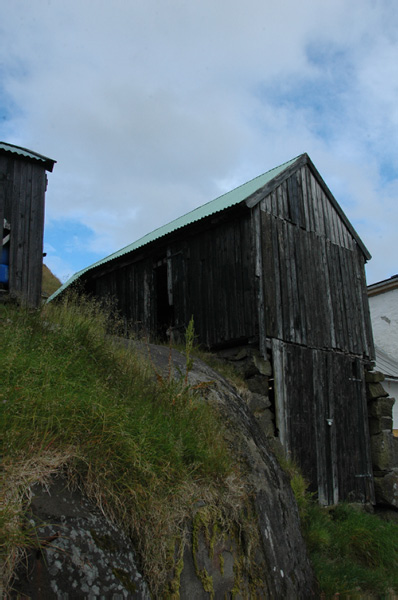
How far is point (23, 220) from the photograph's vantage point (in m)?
8.14

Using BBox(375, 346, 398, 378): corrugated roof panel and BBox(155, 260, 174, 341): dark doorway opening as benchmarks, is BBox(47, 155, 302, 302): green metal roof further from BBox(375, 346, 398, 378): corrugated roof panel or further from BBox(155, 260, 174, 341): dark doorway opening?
BBox(375, 346, 398, 378): corrugated roof panel

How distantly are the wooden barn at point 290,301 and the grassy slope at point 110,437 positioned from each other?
15.3 ft

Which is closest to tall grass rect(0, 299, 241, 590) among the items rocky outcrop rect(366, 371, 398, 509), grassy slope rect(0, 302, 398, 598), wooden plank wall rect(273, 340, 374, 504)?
grassy slope rect(0, 302, 398, 598)

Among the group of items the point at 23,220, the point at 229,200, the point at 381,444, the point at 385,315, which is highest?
the point at 229,200

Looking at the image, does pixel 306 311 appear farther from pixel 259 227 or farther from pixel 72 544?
pixel 72 544

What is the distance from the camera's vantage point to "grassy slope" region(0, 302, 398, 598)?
321 centimetres

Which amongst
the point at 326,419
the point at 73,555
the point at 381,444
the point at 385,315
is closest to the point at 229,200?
the point at 326,419

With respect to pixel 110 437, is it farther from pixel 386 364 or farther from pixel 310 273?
pixel 386 364

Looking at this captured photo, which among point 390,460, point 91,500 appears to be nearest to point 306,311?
point 390,460

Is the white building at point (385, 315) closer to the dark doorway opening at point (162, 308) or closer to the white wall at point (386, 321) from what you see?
the white wall at point (386, 321)

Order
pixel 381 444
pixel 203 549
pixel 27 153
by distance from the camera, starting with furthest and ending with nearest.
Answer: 1. pixel 381 444
2. pixel 27 153
3. pixel 203 549

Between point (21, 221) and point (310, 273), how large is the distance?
6.44 metres

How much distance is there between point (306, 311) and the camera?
36.3 ft

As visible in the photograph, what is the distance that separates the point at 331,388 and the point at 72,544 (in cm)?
900
